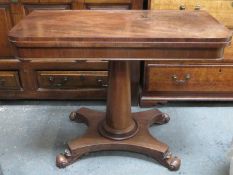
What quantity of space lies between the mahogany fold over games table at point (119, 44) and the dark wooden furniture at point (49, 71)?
347 mm

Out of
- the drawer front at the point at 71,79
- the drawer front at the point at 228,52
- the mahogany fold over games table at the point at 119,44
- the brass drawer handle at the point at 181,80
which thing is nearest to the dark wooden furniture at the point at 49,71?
the drawer front at the point at 71,79

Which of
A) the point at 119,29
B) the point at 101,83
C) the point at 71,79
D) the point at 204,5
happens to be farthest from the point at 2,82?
the point at 204,5

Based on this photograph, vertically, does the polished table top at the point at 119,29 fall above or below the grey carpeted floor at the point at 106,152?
above

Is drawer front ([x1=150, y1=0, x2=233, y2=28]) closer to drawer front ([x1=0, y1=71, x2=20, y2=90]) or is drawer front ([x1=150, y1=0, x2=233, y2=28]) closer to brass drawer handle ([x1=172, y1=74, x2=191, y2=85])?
brass drawer handle ([x1=172, y1=74, x2=191, y2=85])

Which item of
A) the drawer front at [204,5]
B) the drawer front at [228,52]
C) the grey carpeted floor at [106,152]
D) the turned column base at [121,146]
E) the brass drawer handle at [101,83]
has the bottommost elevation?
the grey carpeted floor at [106,152]

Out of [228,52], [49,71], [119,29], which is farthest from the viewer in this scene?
[49,71]

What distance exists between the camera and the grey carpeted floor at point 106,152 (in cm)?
143

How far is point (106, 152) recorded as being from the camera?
60.6 inches

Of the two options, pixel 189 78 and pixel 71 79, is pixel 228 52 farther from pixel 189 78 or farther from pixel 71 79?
pixel 71 79

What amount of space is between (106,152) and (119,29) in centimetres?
74

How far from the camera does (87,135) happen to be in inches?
59.5

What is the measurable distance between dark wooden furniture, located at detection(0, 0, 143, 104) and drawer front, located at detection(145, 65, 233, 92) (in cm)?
13

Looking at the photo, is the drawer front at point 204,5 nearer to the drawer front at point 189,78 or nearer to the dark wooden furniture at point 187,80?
the dark wooden furniture at point 187,80

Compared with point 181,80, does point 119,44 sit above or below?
above
